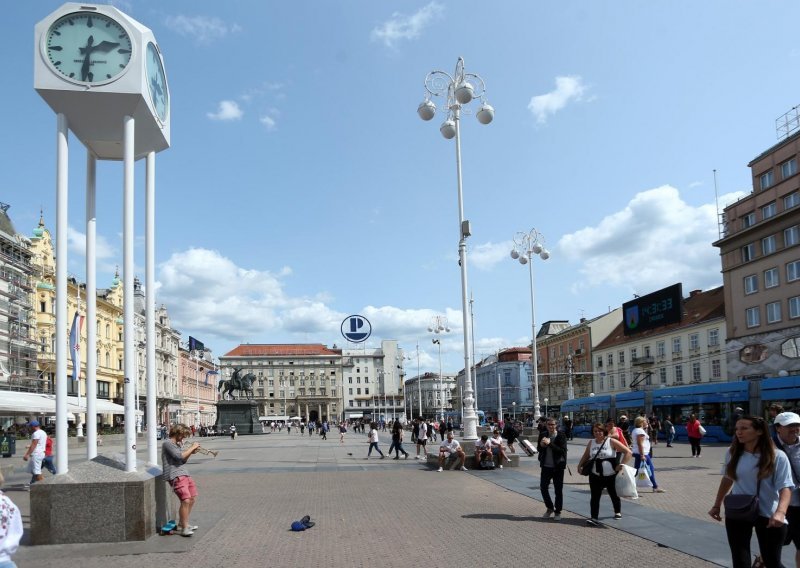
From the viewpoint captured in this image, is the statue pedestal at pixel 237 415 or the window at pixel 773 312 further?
the statue pedestal at pixel 237 415

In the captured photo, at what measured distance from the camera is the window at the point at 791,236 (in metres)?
43.4

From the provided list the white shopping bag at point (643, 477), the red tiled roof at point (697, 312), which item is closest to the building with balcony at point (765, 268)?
the red tiled roof at point (697, 312)

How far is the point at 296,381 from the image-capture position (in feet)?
536

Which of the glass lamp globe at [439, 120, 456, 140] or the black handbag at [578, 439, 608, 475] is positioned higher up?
the glass lamp globe at [439, 120, 456, 140]

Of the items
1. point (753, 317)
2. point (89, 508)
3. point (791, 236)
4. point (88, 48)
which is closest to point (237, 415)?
point (753, 317)

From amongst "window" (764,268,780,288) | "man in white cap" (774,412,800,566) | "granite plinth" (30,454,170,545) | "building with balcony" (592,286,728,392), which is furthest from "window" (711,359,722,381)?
"granite plinth" (30,454,170,545)

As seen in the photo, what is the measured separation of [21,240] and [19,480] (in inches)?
1376

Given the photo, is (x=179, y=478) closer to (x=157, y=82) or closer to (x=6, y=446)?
(x=157, y=82)

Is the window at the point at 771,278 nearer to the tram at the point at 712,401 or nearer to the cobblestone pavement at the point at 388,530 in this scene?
the tram at the point at 712,401

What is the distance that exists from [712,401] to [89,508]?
31.5 metres

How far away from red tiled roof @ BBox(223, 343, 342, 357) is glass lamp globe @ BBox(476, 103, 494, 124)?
146629mm

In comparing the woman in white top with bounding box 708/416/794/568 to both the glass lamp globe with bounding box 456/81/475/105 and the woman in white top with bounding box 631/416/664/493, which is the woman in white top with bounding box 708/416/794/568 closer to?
the woman in white top with bounding box 631/416/664/493

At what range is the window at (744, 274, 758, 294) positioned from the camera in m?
47.5

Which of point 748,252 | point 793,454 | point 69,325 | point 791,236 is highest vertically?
point 791,236
